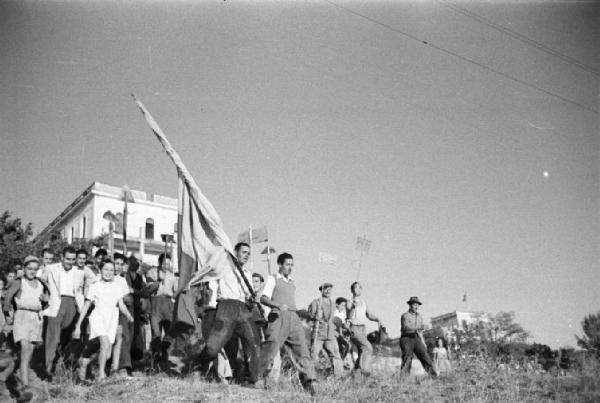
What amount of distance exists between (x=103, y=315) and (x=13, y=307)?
114cm

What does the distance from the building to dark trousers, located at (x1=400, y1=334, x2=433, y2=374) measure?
118 feet

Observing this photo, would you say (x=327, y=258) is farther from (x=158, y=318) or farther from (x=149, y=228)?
(x=149, y=228)

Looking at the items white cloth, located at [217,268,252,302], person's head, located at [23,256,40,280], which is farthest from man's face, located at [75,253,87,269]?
white cloth, located at [217,268,252,302]

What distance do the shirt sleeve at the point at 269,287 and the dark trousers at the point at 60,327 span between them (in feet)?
9.43

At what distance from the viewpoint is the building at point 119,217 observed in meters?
45.5

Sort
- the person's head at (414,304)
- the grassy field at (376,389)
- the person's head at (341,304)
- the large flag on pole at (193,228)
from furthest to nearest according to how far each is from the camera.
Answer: the person's head at (341,304) < the person's head at (414,304) < the large flag on pole at (193,228) < the grassy field at (376,389)

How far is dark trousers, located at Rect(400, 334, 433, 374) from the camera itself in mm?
10234

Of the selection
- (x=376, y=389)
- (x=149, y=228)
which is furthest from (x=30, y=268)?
(x=149, y=228)

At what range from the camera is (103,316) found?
761 cm

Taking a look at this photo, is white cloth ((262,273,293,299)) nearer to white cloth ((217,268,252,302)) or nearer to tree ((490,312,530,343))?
white cloth ((217,268,252,302))

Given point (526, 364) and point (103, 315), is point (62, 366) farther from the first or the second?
point (526, 364)

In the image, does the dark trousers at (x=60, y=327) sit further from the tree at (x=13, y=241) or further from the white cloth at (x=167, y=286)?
the tree at (x=13, y=241)

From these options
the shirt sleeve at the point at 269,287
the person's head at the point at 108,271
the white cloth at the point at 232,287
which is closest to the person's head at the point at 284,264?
the shirt sleeve at the point at 269,287

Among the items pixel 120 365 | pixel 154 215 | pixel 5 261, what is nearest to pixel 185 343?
pixel 120 365
